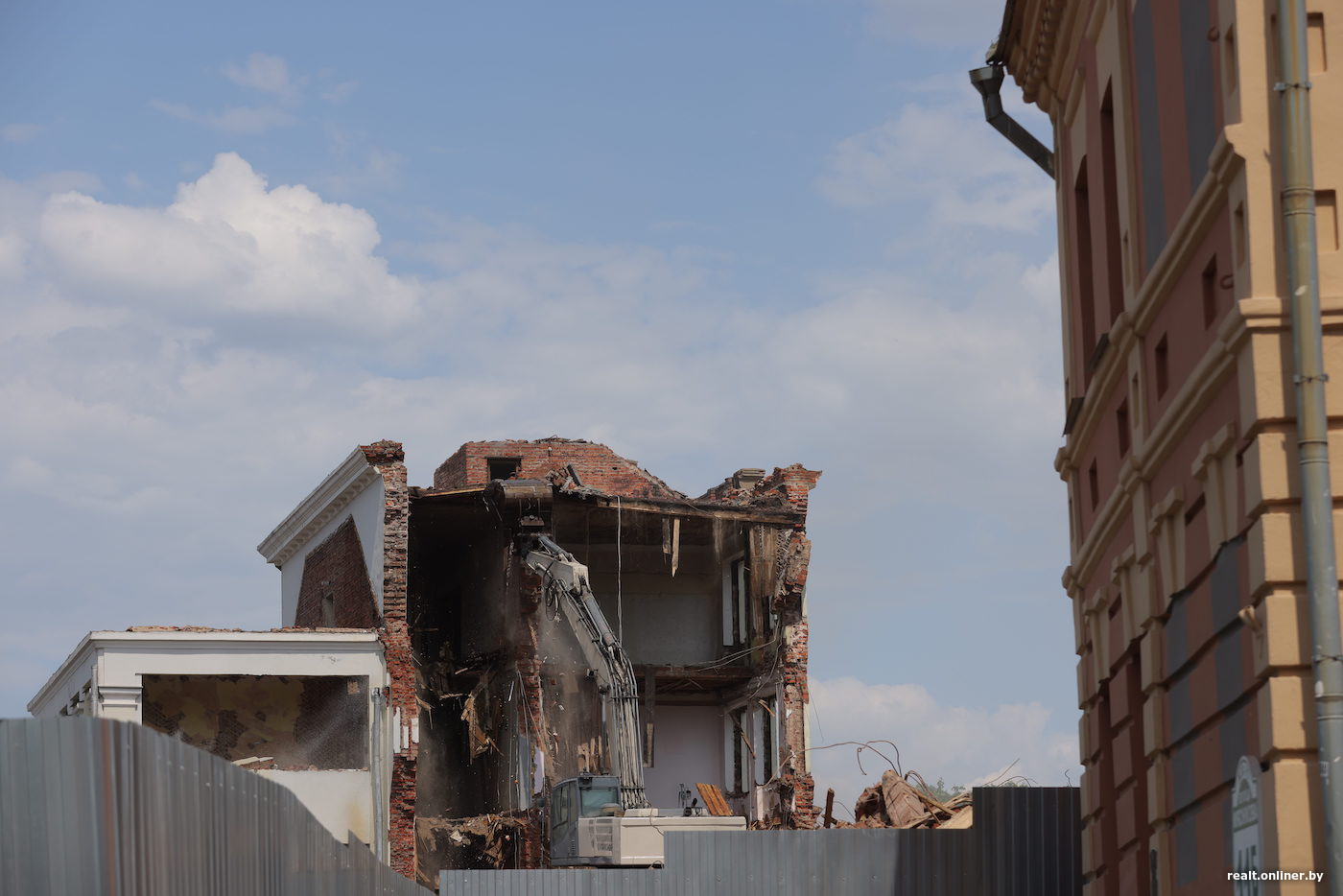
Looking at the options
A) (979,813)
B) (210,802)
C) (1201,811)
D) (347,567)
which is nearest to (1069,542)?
(979,813)

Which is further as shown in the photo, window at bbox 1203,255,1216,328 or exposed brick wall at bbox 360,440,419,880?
exposed brick wall at bbox 360,440,419,880

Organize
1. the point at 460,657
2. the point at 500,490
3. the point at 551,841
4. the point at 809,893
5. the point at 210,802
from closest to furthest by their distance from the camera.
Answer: the point at 210,802
the point at 809,893
the point at 551,841
the point at 500,490
the point at 460,657

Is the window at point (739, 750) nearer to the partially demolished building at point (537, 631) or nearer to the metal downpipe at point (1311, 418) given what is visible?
the partially demolished building at point (537, 631)

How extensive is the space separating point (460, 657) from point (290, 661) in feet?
24.5

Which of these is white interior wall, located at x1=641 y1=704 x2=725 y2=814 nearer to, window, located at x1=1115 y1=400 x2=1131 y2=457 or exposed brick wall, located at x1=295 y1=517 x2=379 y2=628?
exposed brick wall, located at x1=295 y1=517 x2=379 y2=628

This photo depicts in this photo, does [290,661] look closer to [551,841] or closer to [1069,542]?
[551,841]

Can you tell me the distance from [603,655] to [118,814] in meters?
26.3

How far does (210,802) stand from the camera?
7770 mm

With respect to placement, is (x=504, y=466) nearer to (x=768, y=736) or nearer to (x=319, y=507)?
(x=319, y=507)

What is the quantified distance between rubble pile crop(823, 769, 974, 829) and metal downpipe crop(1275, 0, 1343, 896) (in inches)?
549

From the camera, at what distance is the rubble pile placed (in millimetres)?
22125

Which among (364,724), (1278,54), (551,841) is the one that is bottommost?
(551,841)

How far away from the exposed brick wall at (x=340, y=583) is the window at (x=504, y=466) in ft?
23.0

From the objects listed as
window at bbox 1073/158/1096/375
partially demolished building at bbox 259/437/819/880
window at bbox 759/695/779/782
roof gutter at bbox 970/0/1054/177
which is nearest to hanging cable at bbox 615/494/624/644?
partially demolished building at bbox 259/437/819/880
